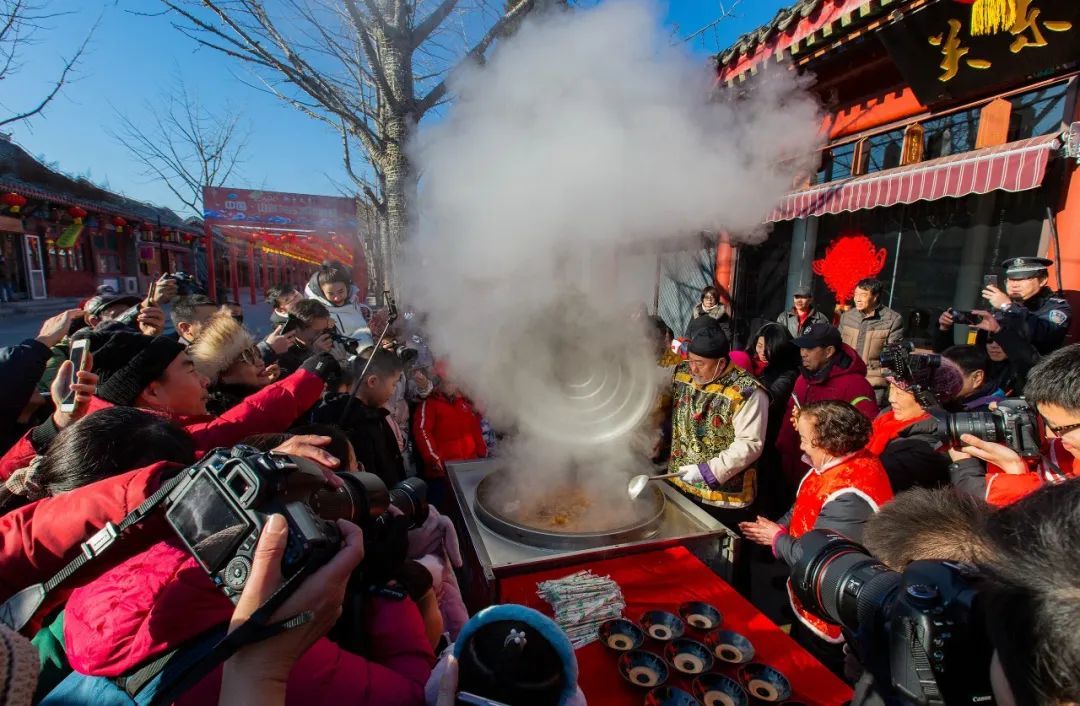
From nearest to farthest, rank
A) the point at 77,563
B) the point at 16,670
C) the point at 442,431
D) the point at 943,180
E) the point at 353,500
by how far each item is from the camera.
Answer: the point at 16,670 < the point at 77,563 < the point at 353,500 < the point at 442,431 < the point at 943,180

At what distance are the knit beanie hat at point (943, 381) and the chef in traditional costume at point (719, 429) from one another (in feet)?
2.42

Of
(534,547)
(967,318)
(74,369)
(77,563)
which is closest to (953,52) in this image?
(967,318)

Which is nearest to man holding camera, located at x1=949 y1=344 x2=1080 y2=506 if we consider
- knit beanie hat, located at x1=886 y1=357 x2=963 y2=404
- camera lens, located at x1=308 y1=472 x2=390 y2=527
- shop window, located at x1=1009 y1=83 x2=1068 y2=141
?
knit beanie hat, located at x1=886 y1=357 x2=963 y2=404

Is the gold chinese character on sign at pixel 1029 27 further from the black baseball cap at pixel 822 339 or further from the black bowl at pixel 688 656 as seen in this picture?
the black bowl at pixel 688 656

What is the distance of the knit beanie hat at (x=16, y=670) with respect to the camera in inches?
27.4

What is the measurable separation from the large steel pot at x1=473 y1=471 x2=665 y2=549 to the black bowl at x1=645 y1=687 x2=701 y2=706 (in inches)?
30.1

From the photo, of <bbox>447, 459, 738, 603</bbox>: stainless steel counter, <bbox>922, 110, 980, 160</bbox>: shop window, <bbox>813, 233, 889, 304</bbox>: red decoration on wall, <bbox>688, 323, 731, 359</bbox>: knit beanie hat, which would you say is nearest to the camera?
<bbox>447, 459, 738, 603</bbox>: stainless steel counter

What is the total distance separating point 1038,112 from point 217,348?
6743mm

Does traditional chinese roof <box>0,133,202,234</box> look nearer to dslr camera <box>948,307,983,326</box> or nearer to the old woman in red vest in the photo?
the old woman in red vest

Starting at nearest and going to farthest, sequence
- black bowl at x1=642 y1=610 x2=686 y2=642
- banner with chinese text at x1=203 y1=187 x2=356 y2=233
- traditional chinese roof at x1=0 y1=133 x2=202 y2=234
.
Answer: black bowl at x1=642 y1=610 x2=686 y2=642
traditional chinese roof at x1=0 y1=133 x2=202 y2=234
banner with chinese text at x1=203 y1=187 x2=356 y2=233

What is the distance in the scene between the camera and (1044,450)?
6.91 ft

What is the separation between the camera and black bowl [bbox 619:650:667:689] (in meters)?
1.61

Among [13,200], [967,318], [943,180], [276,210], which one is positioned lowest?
[967,318]

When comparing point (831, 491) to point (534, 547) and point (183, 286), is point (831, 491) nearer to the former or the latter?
point (534, 547)
